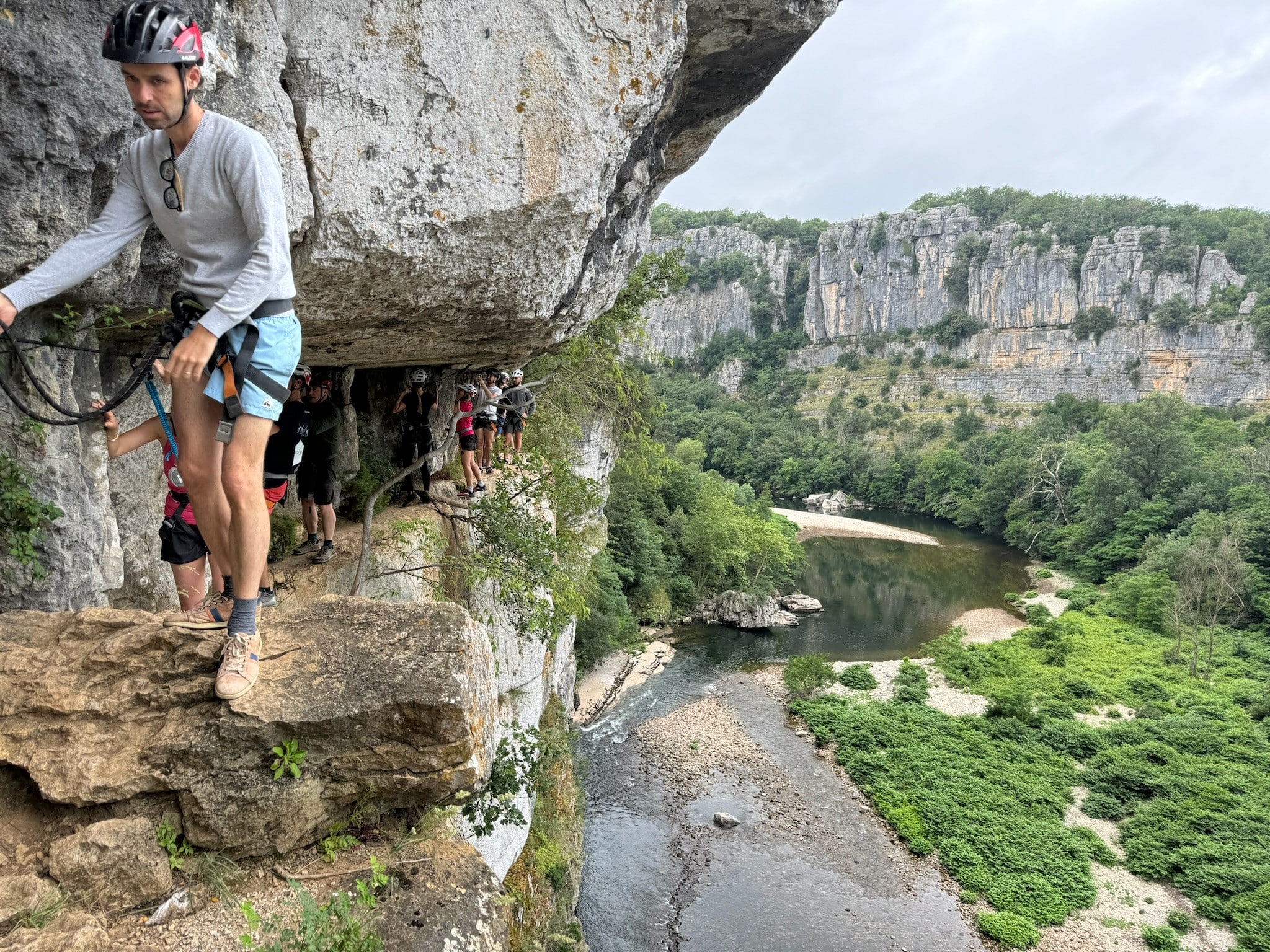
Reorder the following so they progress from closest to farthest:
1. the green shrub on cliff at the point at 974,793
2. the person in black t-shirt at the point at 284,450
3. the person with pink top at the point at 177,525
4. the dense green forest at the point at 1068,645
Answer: the person with pink top at the point at 177,525
the person in black t-shirt at the point at 284,450
the green shrub on cliff at the point at 974,793
the dense green forest at the point at 1068,645

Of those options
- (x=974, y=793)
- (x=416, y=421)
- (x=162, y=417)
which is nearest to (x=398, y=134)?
(x=162, y=417)

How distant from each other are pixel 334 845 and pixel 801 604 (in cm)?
A: 3182

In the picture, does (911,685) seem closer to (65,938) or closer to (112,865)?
(112,865)

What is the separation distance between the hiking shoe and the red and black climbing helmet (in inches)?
79.1

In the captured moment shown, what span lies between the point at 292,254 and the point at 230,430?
181 cm

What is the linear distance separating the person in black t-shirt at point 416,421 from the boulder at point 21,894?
599 centimetres

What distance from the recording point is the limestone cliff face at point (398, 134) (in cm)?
324

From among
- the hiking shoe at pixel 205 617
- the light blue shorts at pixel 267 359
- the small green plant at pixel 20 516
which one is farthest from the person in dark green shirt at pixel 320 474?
the light blue shorts at pixel 267 359

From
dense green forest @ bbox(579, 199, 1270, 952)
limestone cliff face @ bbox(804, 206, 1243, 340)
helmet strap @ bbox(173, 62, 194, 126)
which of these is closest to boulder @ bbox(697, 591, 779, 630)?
dense green forest @ bbox(579, 199, 1270, 952)

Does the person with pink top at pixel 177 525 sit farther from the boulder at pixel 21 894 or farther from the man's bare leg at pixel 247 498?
the boulder at pixel 21 894

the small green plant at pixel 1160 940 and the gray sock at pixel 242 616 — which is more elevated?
the gray sock at pixel 242 616

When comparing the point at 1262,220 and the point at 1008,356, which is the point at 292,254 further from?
the point at 1262,220

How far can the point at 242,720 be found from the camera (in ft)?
9.48

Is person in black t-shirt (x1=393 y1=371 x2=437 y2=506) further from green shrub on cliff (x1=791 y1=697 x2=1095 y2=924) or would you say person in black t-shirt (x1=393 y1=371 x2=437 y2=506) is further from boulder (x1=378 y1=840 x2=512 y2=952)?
green shrub on cliff (x1=791 y1=697 x2=1095 y2=924)
